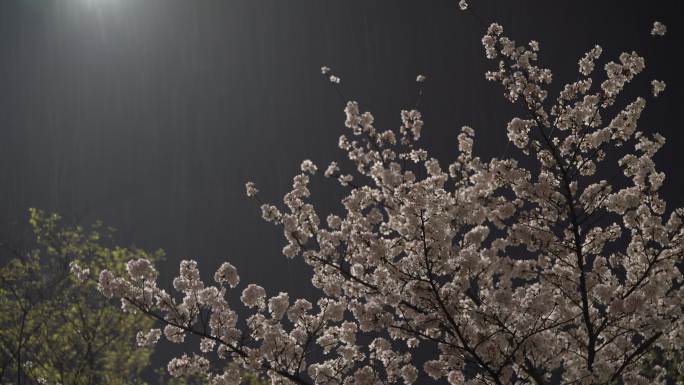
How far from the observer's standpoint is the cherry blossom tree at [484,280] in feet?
14.4

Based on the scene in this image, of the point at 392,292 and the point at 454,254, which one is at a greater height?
the point at 454,254

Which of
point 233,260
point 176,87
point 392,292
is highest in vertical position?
point 176,87

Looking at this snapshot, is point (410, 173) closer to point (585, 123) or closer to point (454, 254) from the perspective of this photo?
point (454, 254)

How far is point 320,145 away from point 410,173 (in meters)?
21.9

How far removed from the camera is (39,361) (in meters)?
9.80

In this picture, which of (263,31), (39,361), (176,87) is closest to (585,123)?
(39,361)

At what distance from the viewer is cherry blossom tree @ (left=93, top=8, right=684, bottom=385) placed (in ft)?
14.4

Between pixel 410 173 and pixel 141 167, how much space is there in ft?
107

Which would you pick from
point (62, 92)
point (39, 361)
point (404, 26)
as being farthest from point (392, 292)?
point (62, 92)

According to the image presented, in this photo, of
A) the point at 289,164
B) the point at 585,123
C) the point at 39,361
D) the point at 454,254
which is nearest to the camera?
the point at 454,254

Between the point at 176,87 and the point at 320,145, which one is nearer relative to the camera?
the point at 320,145

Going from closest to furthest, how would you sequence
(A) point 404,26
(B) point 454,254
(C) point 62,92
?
(B) point 454,254 → (A) point 404,26 → (C) point 62,92

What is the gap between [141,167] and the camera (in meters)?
35.7

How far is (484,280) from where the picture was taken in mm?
5121
